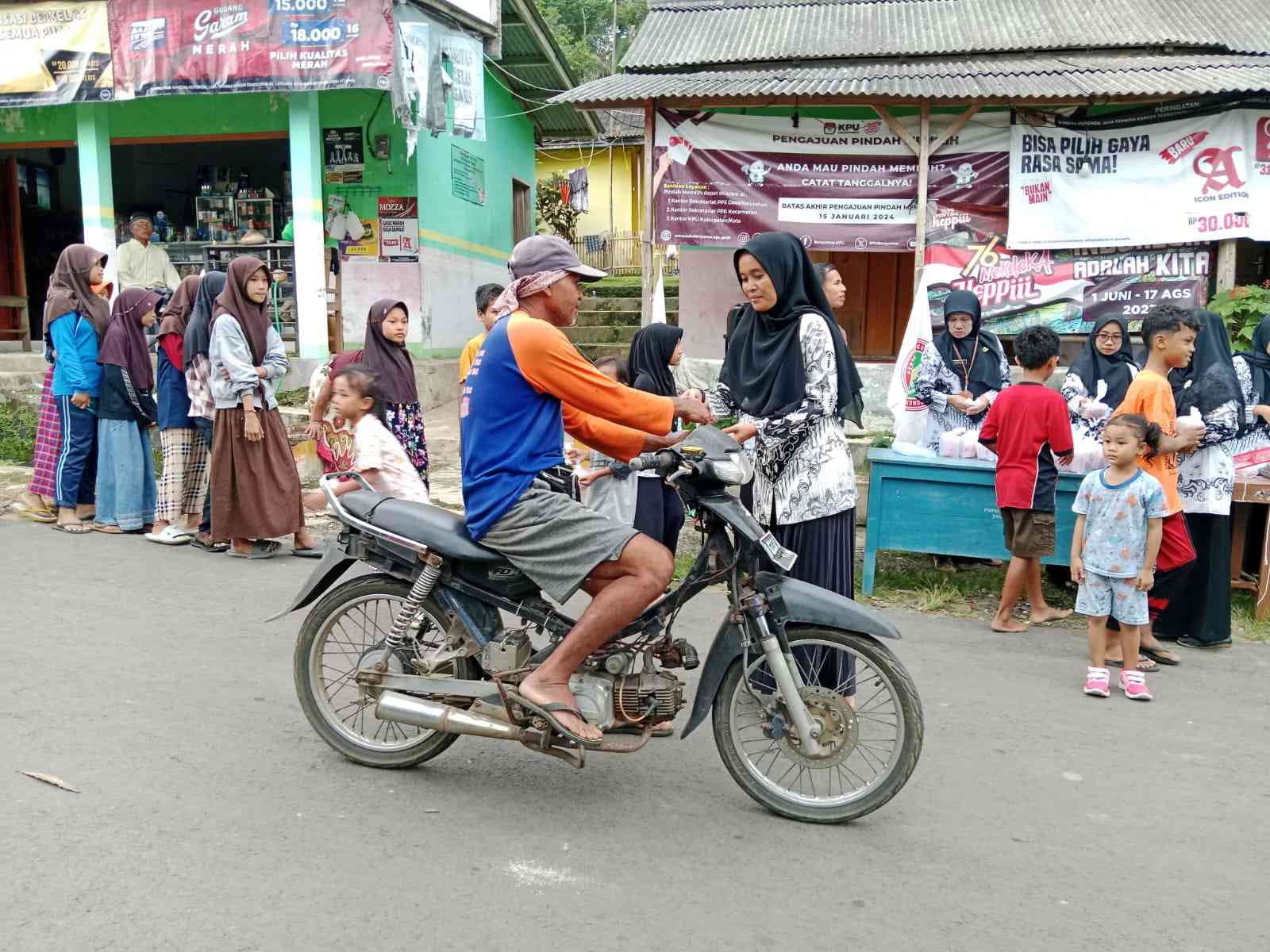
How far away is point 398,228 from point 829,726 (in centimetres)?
1007

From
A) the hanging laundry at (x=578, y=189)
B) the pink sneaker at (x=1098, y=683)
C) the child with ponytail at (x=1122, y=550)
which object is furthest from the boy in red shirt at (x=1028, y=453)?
the hanging laundry at (x=578, y=189)

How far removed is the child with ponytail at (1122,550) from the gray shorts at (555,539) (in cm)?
264

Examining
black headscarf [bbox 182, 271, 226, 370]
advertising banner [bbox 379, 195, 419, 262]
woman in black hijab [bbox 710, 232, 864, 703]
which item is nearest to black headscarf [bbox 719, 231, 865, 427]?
woman in black hijab [bbox 710, 232, 864, 703]

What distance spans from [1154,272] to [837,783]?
7740mm

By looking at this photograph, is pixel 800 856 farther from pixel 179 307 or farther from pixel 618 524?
pixel 179 307

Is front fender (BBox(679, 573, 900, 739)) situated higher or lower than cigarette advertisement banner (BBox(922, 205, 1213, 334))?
lower

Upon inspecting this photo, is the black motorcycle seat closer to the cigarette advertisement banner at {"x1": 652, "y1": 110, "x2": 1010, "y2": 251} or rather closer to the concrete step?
the cigarette advertisement banner at {"x1": 652, "y1": 110, "x2": 1010, "y2": 251}

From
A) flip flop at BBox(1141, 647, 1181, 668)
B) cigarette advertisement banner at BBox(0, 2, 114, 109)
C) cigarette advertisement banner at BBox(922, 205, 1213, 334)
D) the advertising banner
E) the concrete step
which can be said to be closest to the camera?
flip flop at BBox(1141, 647, 1181, 668)

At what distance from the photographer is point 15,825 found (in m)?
3.10

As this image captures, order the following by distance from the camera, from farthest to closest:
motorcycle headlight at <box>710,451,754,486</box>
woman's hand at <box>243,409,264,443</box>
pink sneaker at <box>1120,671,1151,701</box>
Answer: woman's hand at <box>243,409,264,443</box>, pink sneaker at <box>1120,671,1151,701</box>, motorcycle headlight at <box>710,451,754,486</box>

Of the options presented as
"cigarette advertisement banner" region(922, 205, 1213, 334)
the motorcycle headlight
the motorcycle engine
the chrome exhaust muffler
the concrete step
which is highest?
"cigarette advertisement banner" region(922, 205, 1213, 334)

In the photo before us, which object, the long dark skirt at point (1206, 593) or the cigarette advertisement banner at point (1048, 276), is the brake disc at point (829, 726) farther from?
the cigarette advertisement banner at point (1048, 276)

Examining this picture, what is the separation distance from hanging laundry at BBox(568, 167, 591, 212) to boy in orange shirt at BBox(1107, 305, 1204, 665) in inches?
771

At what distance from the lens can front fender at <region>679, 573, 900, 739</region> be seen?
3.25m
